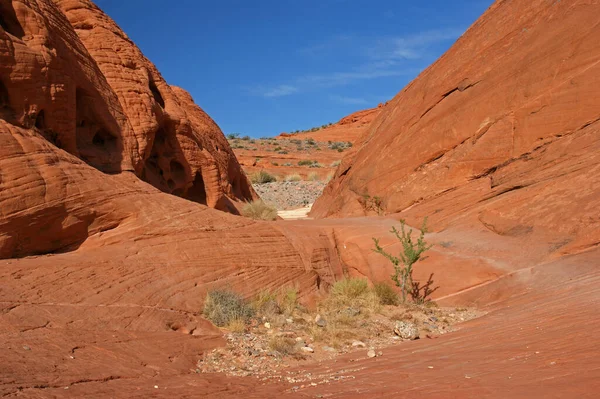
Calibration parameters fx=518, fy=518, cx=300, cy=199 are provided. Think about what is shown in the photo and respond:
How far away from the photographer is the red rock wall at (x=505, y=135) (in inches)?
399

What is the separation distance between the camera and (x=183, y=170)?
1417 cm

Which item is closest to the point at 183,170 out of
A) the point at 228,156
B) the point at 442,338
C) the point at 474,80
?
the point at 228,156

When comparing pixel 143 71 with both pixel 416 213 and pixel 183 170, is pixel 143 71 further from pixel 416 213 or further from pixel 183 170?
pixel 416 213

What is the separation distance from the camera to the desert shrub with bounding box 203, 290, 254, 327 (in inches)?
297

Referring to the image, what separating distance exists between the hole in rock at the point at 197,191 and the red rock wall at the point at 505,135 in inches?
187

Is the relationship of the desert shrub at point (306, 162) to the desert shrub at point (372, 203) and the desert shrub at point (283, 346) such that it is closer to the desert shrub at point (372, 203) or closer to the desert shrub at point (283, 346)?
the desert shrub at point (372, 203)

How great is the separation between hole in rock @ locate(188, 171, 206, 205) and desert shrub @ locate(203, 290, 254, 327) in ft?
24.1

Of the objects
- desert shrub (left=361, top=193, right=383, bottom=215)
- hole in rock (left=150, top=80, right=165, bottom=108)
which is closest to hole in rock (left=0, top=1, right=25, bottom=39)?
hole in rock (left=150, top=80, right=165, bottom=108)

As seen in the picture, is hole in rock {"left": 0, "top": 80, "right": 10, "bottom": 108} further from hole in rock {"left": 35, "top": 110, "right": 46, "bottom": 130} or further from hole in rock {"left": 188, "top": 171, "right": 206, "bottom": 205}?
hole in rock {"left": 188, "top": 171, "right": 206, "bottom": 205}

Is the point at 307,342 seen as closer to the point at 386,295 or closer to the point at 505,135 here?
the point at 386,295

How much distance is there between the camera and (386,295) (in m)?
10.2

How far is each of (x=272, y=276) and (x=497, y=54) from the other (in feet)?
29.9

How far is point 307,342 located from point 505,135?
8.17 metres

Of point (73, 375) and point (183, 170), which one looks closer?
point (73, 375)
